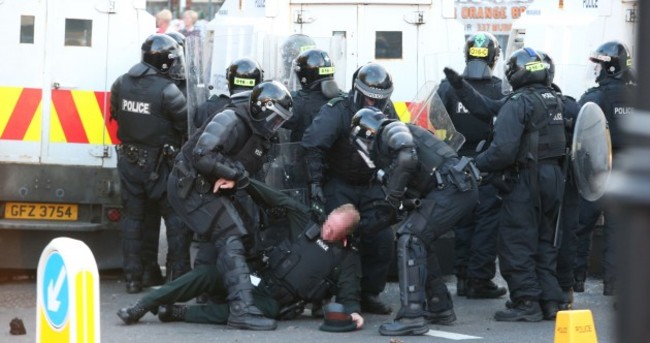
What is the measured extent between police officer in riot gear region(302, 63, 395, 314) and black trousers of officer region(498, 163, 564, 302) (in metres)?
0.79

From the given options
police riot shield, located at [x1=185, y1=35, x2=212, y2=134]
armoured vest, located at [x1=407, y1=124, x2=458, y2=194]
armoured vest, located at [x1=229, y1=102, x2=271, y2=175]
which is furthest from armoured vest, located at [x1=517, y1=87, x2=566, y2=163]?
police riot shield, located at [x1=185, y1=35, x2=212, y2=134]

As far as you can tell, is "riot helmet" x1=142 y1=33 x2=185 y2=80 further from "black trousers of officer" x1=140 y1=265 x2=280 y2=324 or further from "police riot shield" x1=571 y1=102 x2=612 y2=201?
"police riot shield" x1=571 y1=102 x2=612 y2=201

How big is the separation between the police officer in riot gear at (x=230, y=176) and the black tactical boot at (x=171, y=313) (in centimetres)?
36

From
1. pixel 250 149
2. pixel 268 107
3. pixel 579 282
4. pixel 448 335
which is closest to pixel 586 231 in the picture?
pixel 579 282

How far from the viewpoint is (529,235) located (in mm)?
8102

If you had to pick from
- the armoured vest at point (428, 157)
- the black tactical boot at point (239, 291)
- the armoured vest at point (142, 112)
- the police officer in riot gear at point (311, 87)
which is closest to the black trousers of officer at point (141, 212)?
the armoured vest at point (142, 112)

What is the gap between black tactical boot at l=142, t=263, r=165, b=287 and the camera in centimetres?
949

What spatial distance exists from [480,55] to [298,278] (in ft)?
8.44

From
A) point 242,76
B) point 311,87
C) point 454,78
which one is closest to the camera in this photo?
point 454,78

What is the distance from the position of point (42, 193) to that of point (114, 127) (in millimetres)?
748

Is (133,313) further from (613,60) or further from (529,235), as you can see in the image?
(613,60)

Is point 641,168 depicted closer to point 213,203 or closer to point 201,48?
point 213,203

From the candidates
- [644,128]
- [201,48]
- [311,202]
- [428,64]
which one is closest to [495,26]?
[428,64]

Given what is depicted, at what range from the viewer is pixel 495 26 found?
17.4 meters
